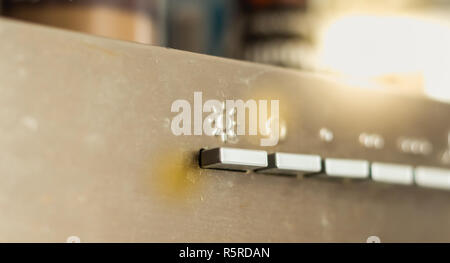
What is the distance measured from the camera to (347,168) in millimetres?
413

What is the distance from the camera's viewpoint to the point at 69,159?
33 centimetres

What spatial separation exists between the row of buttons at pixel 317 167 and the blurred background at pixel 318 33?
0.26 meters

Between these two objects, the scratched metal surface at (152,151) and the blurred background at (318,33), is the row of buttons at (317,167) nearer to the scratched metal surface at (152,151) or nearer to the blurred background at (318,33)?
the scratched metal surface at (152,151)

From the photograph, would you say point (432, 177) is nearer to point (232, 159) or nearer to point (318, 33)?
point (232, 159)

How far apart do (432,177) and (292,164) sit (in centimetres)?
14

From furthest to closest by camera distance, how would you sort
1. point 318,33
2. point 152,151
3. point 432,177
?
1. point 318,33
2. point 432,177
3. point 152,151

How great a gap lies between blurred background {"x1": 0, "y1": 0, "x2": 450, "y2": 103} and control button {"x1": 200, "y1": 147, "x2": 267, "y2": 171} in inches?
10.2

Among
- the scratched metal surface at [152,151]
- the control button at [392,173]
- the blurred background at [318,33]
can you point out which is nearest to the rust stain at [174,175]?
the scratched metal surface at [152,151]

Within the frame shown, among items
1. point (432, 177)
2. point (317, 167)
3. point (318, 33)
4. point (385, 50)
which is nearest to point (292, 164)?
point (317, 167)

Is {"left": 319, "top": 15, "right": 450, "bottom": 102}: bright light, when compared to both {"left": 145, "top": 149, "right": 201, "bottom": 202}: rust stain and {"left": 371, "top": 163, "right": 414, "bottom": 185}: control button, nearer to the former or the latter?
{"left": 371, "top": 163, "right": 414, "bottom": 185}: control button

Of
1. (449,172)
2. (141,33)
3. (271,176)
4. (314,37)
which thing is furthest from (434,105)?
(314,37)

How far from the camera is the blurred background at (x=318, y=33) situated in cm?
97

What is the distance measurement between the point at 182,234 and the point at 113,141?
7 cm

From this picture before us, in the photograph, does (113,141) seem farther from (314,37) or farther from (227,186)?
(314,37)
